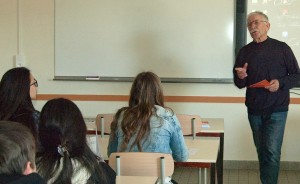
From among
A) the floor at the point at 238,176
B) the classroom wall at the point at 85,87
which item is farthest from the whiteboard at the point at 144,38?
the floor at the point at 238,176

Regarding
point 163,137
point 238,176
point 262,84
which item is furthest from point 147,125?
point 238,176

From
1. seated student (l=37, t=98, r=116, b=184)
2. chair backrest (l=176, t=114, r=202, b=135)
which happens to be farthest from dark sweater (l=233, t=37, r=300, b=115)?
seated student (l=37, t=98, r=116, b=184)

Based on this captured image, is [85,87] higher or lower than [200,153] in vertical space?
higher

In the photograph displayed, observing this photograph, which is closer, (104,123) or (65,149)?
(65,149)

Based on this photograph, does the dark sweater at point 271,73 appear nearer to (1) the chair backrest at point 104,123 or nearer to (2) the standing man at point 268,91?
(2) the standing man at point 268,91

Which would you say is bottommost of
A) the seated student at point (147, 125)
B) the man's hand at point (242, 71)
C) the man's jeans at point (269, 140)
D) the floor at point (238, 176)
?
the floor at point (238, 176)

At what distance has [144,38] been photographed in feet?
19.3

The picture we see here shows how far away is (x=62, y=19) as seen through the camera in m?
6.02

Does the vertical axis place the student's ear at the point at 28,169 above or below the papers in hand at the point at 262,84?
below

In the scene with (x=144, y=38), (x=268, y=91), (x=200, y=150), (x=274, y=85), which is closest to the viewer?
(x=200, y=150)

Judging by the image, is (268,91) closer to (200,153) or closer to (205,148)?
(205,148)

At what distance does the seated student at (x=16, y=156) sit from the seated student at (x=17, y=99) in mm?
1596

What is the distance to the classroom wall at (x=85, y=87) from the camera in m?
5.86

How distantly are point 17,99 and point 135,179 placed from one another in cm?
104
